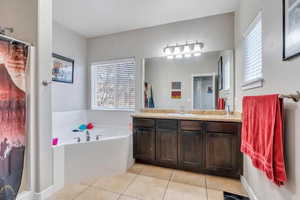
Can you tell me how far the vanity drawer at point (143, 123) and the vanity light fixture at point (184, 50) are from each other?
4.36 feet

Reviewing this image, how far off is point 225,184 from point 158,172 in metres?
0.96

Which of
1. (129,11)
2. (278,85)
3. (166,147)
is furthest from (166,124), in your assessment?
(129,11)

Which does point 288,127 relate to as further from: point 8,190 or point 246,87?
point 8,190

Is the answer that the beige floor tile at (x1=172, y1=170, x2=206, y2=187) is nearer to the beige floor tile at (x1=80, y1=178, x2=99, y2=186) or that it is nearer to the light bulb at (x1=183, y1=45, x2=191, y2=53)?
the beige floor tile at (x1=80, y1=178, x2=99, y2=186)

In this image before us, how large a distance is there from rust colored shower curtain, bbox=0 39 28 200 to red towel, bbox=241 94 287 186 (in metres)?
2.24

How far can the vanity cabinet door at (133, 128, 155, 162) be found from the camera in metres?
2.61

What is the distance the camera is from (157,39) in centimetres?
311

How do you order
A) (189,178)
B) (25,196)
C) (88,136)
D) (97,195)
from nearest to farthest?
(25,196) → (97,195) → (189,178) → (88,136)

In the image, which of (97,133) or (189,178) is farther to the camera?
(97,133)

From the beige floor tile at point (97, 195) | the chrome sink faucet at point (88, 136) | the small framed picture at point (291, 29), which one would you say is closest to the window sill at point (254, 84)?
the small framed picture at point (291, 29)

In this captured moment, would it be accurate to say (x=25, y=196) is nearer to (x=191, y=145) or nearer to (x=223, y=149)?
(x=191, y=145)

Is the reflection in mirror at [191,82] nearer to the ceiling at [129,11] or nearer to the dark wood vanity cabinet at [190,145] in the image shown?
the dark wood vanity cabinet at [190,145]

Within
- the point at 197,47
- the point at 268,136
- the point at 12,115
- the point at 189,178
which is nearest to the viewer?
the point at 268,136

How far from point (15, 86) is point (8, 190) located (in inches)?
39.0
